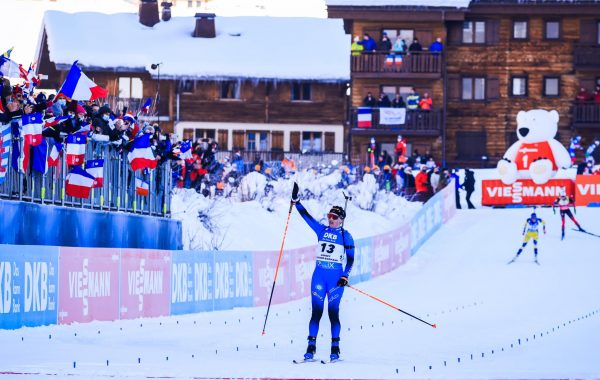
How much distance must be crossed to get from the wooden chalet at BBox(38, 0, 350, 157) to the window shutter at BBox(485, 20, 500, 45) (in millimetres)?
6115

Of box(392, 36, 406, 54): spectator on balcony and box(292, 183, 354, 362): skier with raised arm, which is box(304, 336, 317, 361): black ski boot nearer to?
box(292, 183, 354, 362): skier with raised arm

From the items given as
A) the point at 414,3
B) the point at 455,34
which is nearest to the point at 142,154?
the point at 414,3

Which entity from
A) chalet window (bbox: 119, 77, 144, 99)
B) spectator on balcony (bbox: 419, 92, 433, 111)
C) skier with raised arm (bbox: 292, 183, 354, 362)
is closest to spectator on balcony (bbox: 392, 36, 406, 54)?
spectator on balcony (bbox: 419, 92, 433, 111)

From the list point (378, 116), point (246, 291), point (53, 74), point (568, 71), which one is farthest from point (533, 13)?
point (246, 291)

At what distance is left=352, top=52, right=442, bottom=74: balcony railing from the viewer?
5753cm

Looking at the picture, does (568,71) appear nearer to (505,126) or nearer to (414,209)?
(505,126)

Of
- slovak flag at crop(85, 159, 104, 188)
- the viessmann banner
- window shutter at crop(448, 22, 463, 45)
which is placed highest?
window shutter at crop(448, 22, 463, 45)

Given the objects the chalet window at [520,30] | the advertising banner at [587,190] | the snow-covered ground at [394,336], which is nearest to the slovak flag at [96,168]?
the snow-covered ground at [394,336]

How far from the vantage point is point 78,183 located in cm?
2036

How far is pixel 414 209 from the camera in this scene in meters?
45.2

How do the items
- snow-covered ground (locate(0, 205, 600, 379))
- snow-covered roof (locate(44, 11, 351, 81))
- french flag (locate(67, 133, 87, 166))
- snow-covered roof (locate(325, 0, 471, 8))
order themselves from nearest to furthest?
snow-covered ground (locate(0, 205, 600, 379)), french flag (locate(67, 133, 87, 166)), snow-covered roof (locate(325, 0, 471, 8)), snow-covered roof (locate(44, 11, 351, 81))

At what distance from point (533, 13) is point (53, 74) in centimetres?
2114

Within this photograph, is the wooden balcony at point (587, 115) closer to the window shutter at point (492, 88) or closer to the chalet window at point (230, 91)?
the window shutter at point (492, 88)

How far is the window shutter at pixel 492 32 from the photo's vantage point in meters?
59.4
